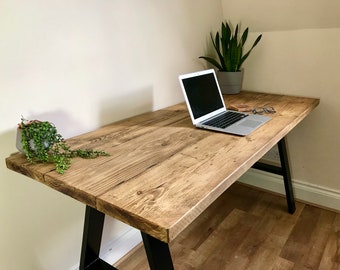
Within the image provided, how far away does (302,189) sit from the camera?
1.96 meters

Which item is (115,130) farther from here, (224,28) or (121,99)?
(224,28)

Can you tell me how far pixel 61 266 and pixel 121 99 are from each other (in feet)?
2.75

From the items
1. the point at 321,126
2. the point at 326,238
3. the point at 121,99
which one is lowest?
the point at 326,238

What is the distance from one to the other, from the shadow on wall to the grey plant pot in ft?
1.66

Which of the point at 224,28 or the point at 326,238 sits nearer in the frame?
the point at 326,238

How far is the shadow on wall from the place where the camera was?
1379 millimetres

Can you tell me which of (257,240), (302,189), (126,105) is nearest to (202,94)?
(126,105)

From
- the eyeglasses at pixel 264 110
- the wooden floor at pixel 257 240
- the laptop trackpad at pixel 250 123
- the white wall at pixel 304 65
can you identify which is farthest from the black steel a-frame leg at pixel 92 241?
the white wall at pixel 304 65

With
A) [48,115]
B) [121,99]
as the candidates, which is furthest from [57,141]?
[121,99]

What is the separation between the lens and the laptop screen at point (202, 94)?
1.31m

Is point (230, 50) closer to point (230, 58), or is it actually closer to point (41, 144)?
point (230, 58)

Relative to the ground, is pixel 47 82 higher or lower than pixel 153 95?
higher

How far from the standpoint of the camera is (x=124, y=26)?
1.39m

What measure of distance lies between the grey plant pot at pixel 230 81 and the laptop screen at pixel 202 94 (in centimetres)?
36
